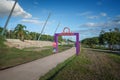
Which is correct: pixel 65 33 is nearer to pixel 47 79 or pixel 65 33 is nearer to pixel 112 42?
pixel 47 79

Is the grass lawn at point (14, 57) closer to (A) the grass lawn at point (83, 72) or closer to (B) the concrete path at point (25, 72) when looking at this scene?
(B) the concrete path at point (25, 72)

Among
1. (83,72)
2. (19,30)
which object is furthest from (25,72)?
(19,30)

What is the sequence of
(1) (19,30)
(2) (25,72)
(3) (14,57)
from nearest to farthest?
(2) (25,72) → (3) (14,57) → (1) (19,30)

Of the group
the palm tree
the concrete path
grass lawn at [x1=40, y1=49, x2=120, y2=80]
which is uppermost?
the palm tree

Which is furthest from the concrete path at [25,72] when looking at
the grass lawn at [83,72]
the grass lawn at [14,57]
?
the grass lawn at [14,57]

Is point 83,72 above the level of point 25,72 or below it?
below

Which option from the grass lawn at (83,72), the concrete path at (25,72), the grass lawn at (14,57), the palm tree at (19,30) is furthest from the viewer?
the palm tree at (19,30)

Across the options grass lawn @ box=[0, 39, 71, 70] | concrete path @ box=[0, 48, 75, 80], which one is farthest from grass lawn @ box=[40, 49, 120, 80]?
grass lawn @ box=[0, 39, 71, 70]

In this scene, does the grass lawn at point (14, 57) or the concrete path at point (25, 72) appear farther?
the grass lawn at point (14, 57)

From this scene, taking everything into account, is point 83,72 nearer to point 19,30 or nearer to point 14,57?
point 14,57

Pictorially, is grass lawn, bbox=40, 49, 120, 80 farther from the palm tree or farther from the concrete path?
the palm tree

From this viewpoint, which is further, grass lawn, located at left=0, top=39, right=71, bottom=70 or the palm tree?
the palm tree

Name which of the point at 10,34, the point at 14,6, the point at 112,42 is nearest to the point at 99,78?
the point at 14,6

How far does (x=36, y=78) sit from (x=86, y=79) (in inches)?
106
